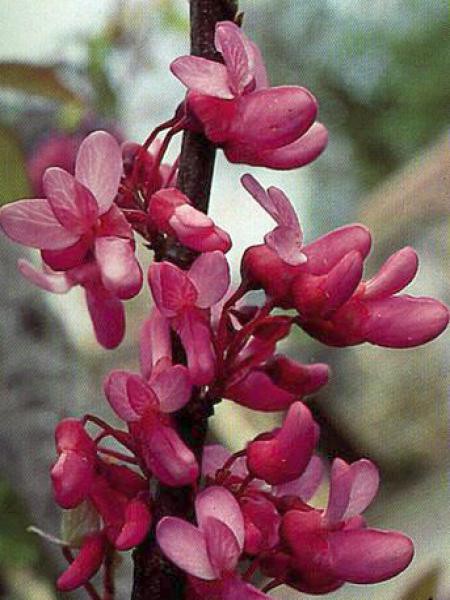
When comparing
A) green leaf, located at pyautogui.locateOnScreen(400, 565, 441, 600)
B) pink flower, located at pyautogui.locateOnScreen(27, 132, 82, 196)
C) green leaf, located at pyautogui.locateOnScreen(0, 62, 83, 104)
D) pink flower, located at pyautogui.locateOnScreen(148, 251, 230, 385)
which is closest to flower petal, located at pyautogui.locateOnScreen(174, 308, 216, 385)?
pink flower, located at pyautogui.locateOnScreen(148, 251, 230, 385)

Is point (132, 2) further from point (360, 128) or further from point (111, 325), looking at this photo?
point (111, 325)

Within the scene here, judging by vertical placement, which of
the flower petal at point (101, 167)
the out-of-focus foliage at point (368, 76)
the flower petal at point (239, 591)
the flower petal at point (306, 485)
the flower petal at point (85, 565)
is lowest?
the out-of-focus foliage at point (368, 76)

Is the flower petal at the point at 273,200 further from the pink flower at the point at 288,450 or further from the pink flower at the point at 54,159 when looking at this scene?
the pink flower at the point at 54,159

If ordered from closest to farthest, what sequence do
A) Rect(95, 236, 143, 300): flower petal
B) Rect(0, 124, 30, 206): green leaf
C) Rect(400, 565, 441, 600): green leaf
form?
Rect(95, 236, 143, 300): flower petal → Rect(400, 565, 441, 600): green leaf → Rect(0, 124, 30, 206): green leaf

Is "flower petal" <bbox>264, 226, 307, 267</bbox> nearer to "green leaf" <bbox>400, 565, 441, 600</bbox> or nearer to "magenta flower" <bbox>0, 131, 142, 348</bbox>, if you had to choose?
"magenta flower" <bbox>0, 131, 142, 348</bbox>

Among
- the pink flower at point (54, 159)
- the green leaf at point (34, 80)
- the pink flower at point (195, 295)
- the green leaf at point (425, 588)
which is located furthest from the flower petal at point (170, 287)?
the pink flower at point (54, 159)

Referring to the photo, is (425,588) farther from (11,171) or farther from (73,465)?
(11,171)

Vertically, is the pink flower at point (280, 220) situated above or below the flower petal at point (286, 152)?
below

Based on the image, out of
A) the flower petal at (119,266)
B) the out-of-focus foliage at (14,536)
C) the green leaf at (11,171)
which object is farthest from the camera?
the out-of-focus foliage at (14,536)
